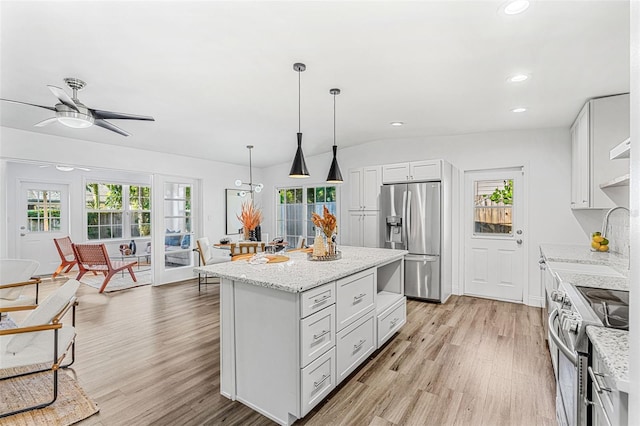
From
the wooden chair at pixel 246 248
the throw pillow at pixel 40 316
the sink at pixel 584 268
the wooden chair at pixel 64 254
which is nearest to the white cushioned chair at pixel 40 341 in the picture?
the throw pillow at pixel 40 316

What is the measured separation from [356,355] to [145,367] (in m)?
1.83

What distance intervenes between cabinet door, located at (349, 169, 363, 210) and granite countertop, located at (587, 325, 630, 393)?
4104mm

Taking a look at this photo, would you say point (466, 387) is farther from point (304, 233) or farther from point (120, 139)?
point (120, 139)

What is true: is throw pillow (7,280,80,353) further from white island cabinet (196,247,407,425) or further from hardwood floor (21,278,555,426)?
white island cabinet (196,247,407,425)

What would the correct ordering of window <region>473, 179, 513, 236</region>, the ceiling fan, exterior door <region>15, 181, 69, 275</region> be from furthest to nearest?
exterior door <region>15, 181, 69, 275</region>
window <region>473, 179, 513, 236</region>
the ceiling fan

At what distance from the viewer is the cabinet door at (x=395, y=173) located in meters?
4.70

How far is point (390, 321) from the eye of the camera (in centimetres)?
307

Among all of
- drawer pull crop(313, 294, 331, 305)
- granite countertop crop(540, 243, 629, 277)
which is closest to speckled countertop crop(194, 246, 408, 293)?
drawer pull crop(313, 294, 331, 305)

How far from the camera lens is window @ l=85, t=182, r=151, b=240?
24.4 ft

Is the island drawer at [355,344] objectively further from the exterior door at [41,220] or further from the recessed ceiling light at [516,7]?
the exterior door at [41,220]

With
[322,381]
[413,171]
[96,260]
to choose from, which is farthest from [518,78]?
[96,260]

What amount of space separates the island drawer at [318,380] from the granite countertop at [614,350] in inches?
58.0

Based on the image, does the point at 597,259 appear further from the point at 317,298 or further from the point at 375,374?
the point at 317,298

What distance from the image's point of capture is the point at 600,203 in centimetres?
305
